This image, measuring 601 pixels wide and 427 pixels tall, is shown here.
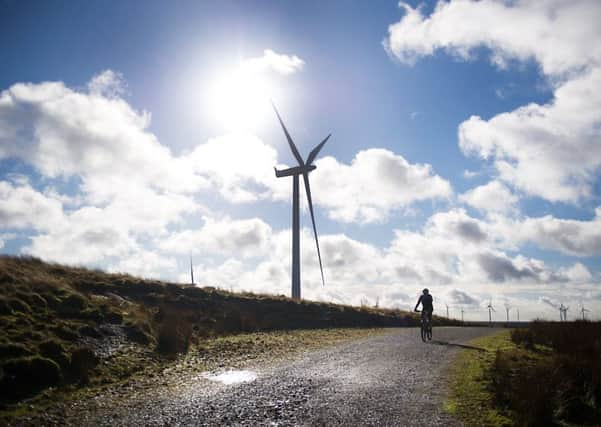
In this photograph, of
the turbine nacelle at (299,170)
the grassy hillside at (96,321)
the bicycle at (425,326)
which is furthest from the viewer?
the turbine nacelle at (299,170)

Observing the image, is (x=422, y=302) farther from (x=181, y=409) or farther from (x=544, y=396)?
(x=181, y=409)

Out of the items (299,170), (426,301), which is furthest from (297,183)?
(426,301)

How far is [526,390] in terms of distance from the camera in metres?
9.53

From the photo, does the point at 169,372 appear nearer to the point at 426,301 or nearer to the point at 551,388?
the point at 551,388

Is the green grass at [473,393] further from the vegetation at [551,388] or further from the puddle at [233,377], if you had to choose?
the puddle at [233,377]

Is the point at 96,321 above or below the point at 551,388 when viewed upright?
above

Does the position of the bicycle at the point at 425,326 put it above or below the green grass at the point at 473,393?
above

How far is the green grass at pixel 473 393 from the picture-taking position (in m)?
9.07

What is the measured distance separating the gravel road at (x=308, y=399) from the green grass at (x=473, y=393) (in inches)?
13.2

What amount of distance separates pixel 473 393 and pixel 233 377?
6.74m

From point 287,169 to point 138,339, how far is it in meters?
42.8

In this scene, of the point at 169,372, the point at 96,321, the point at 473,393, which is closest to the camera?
the point at 473,393

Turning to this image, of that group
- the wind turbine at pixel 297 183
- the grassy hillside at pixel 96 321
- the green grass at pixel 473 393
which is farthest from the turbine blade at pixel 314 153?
the green grass at pixel 473 393

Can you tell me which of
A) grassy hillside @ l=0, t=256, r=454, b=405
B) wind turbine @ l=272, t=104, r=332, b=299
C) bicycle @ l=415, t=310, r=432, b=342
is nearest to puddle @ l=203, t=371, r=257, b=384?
grassy hillside @ l=0, t=256, r=454, b=405
